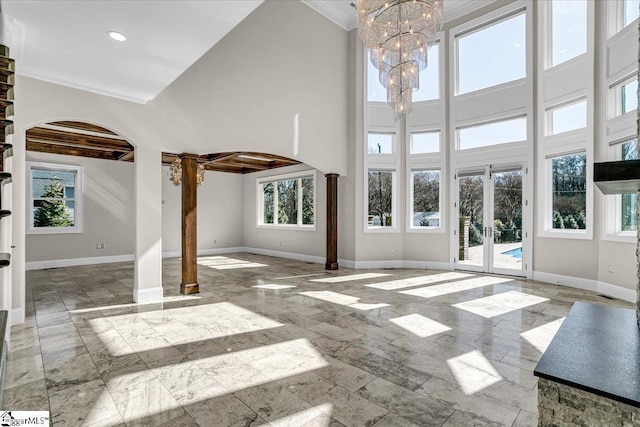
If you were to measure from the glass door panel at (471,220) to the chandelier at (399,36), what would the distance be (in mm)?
2982

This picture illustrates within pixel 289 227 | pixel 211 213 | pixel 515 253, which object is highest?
pixel 211 213

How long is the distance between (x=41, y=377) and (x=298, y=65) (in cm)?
623

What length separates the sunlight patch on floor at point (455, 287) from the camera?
17.5ft

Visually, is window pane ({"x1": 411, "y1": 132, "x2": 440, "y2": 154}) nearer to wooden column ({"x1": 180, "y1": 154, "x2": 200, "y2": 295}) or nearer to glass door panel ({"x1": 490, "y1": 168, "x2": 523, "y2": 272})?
glass door panel ({"x1": 490, "y1": 168, "x2": 523, "y2": 272})

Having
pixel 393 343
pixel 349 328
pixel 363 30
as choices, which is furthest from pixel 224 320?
pixel 363 30

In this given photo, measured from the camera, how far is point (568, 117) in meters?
5.88

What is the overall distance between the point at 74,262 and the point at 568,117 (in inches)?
443

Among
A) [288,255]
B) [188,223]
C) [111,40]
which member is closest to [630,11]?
[111,40]

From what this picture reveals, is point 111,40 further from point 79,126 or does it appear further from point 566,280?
point 566,280

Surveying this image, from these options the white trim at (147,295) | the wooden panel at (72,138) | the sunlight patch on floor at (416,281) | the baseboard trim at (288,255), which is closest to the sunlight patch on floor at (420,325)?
the sunlight patch on floor at (416,281)

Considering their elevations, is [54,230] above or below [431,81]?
A: below

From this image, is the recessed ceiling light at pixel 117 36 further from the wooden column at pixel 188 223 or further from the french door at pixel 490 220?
the french door at pixel 490 220

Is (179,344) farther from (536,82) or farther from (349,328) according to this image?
(536,82)

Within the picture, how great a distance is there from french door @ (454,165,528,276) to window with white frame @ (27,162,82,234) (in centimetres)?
929
